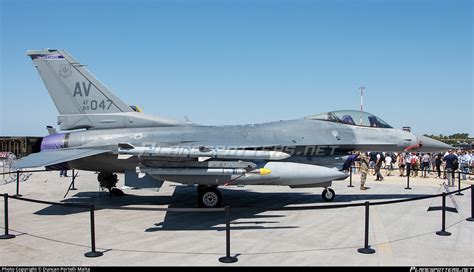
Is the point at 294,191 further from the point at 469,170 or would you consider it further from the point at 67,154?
the point at 469,170

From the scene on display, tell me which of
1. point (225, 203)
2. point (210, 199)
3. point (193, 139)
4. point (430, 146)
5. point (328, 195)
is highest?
point (193, 139)

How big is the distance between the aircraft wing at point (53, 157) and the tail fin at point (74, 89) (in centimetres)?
143

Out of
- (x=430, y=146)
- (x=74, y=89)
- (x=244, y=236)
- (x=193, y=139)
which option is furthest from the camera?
(x=430, y=146)

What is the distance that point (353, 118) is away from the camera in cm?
1098

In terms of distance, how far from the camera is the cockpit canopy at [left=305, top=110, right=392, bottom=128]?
10.9 meters

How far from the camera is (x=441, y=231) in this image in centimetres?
707

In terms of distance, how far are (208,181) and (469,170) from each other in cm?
1494

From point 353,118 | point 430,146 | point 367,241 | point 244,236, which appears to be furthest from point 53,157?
point 430,146

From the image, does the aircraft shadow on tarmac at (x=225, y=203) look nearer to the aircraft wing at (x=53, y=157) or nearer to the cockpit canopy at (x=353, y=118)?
the aircraft wing at (x=53, y=157)

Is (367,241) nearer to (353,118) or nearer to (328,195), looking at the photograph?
(328,195)

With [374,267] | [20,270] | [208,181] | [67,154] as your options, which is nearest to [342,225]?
[374,267]

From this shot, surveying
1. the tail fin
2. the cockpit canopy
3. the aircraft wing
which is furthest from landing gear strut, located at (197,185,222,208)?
the cockpit canopy

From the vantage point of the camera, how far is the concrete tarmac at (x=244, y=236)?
18.1 feet

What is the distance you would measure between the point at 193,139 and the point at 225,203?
2218mm
